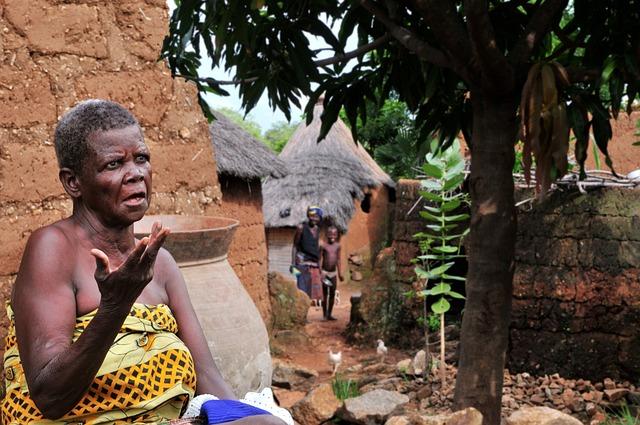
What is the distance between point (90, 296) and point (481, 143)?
7.12 feet

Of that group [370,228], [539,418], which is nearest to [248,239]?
[539,418]

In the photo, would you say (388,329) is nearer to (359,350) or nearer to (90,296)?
(359,350)

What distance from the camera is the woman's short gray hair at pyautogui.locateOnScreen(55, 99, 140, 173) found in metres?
1.68

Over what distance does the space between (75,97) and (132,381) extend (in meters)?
1.60

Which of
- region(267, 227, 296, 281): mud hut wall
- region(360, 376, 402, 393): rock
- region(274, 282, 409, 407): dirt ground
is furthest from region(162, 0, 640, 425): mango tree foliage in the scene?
region(267, 227, 296, 281): mud hut wall

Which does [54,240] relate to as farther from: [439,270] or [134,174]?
[439,270]

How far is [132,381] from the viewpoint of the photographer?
1.69m

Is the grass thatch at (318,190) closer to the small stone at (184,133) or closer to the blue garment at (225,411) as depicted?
the small stone at (184,133)

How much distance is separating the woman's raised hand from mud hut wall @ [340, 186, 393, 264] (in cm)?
1386

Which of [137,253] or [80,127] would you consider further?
[80,127]

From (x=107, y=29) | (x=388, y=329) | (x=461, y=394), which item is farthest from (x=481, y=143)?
(x=388, y=329)

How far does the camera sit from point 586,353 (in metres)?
5.92

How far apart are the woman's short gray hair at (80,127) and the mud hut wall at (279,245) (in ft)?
43.8

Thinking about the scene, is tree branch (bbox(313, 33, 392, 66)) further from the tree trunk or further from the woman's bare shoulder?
the woman's bare shoulder
